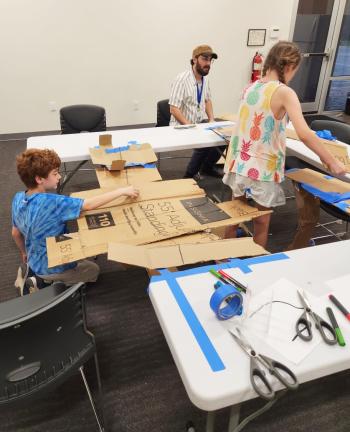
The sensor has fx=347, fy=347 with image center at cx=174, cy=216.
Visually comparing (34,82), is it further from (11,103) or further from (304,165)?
(304,165)

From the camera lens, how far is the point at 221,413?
145cm

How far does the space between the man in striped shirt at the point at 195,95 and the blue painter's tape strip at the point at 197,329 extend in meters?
2.19

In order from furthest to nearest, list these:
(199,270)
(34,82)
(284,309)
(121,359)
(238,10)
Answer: (238,10) < (34,82) < (121,359) < (199,270) < (284,309)

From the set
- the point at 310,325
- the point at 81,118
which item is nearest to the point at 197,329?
the point at 310,325

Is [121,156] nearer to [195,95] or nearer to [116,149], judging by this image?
[116,149]

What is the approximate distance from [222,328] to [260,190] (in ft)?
3.86

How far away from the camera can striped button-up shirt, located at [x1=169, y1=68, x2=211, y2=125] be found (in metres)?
3.03

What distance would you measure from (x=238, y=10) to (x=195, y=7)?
0.66 m

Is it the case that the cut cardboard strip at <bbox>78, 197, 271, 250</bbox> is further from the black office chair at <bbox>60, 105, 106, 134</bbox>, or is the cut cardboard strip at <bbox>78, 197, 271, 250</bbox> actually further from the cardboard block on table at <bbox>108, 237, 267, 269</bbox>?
the black office chair at <bbox>60, 105, 106, 134</bbox>

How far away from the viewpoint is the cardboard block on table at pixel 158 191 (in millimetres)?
1819

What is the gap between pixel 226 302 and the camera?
927 millimetres

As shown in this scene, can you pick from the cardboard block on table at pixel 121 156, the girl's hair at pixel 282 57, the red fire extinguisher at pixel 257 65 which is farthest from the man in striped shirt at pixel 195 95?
the red fire extinguisher at pixel 257 65

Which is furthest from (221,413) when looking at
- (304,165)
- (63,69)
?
(63,69)

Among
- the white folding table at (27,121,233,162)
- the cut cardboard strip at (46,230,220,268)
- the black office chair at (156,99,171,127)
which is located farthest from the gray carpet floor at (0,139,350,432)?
the black office chair at (156,99,171,127)
